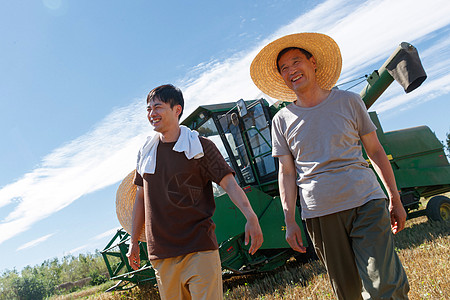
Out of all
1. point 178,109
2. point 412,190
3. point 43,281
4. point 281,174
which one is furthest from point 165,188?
point 43,281

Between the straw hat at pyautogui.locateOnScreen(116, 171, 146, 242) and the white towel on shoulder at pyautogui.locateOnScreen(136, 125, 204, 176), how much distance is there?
41cm

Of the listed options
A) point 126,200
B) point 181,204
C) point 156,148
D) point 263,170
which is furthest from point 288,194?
point 263,170

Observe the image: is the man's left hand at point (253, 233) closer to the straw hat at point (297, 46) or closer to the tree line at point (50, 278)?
the straw hat at point (297, 46)

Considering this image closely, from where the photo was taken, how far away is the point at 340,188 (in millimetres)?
2201

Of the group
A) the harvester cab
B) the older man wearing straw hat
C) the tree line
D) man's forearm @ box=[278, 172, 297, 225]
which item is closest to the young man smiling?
man's forearm @ box=[278, 172, 297, 225]

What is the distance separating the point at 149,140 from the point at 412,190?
7.28m

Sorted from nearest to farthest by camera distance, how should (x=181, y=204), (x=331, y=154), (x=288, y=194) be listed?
(x=331, y=154) < (x=181, y=204) < (x=288, y=194)

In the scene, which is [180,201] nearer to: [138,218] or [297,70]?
[138,218]

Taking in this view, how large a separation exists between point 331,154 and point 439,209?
715 cm

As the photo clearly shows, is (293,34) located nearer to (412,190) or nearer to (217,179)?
(217,179)

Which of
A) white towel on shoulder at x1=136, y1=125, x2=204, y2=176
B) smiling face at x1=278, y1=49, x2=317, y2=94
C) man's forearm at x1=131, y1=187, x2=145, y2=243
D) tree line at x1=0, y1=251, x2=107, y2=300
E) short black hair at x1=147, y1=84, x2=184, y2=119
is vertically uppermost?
short black hair at x1=147, y1=84, x2=184, y2=119

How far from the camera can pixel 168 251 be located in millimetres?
2299

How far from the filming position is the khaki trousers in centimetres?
222

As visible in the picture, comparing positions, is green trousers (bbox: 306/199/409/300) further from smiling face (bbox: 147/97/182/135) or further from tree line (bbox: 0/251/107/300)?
tree line (bbox: 0/251/107/300)
